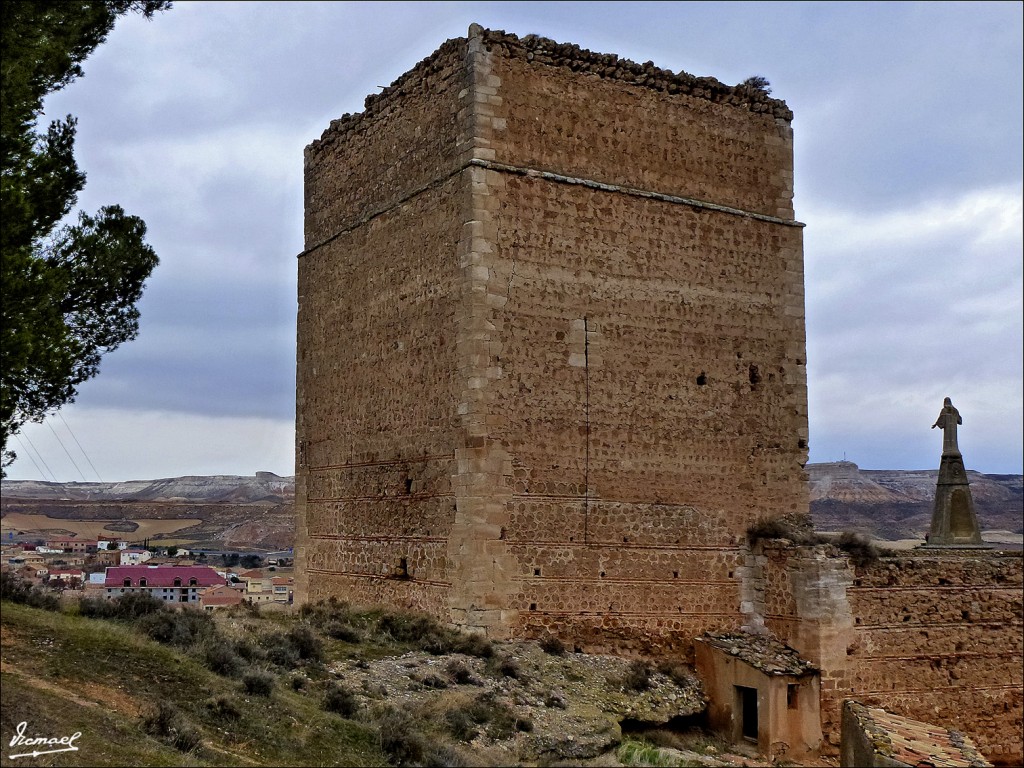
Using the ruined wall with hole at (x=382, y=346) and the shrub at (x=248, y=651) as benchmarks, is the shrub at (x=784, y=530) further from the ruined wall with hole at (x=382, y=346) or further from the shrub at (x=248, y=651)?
the shrub at (x=248, y=651)

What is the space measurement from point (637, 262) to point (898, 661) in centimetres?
641

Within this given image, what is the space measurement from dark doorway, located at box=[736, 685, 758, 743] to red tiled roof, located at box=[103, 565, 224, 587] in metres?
9.70

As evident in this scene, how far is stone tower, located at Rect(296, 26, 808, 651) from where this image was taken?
1360 centimetres

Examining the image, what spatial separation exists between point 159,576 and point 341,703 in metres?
10.6

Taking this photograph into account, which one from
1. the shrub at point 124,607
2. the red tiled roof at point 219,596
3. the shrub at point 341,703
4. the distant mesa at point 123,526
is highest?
the distant mesa at point 123,526

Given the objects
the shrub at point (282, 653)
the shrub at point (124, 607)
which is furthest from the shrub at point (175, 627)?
the shrub at point (282, 653)

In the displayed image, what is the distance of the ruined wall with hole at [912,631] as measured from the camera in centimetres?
1445

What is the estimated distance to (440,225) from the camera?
14.2 metres

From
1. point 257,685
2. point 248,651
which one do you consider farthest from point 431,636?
point 257,685

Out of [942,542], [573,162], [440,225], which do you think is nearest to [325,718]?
[440,225]

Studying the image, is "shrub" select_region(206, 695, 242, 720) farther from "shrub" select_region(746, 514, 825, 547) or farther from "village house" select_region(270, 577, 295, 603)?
"village house" select_region(270, 577, 295, 603)

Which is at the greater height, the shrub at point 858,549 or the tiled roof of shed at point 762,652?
the shrub at point 858,549

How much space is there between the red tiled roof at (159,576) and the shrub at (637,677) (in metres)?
8.60

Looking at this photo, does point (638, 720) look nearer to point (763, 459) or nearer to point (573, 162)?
point (763, 459)
